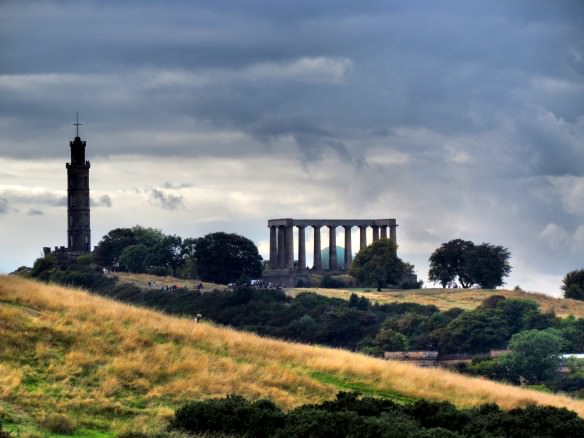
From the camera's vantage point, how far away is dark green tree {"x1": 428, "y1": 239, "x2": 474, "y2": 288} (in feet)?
623

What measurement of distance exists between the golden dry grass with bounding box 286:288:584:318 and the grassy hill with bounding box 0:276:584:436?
375 ft

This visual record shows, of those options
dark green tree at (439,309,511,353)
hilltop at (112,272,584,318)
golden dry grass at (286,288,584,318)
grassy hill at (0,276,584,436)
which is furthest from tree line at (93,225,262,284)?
grassy hill at (0,276,584,436)

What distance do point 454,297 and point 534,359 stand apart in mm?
55794

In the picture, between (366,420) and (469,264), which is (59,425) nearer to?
(366,420)

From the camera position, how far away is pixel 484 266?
18825 cm

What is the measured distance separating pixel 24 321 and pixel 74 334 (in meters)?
1.75

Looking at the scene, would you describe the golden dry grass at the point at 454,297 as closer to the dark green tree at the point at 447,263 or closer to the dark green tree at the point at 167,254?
the dark green tree at the point at 447,263

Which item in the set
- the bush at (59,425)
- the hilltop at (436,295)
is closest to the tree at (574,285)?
the hilltop at (436,295)

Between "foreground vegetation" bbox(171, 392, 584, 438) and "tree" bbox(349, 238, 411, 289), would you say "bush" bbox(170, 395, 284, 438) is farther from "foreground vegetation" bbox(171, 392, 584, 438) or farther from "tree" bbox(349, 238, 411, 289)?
"tree" bbox(349, 238, 411, 289)

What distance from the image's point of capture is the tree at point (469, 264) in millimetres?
188750

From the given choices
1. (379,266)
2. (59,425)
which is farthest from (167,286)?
(59,425)

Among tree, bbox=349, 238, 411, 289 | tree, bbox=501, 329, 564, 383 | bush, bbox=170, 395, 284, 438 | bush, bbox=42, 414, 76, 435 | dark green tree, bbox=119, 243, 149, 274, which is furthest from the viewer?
dark green tree, bbox=119, 243, 149, 274

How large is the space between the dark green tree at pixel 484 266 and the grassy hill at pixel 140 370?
444ft

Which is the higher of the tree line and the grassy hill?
the tree line
